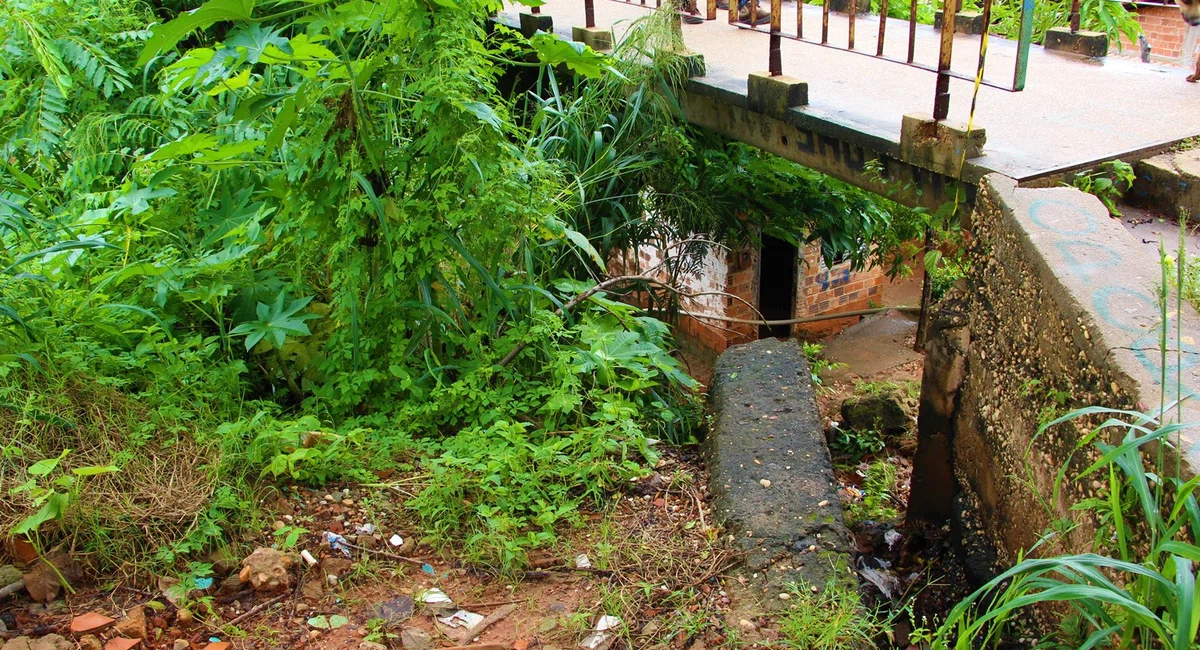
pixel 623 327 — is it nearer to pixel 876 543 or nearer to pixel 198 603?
pixel 876 543

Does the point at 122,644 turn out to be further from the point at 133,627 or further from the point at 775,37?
the point at 775,37

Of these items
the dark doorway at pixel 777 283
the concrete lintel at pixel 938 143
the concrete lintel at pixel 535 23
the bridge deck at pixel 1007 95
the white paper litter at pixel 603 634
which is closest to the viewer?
the white paper litter at pixel 603 634

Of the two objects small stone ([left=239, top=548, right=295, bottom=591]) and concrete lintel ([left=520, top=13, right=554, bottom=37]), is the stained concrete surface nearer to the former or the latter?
concrete lintel ([left=520, top=13, right=554, bottom=37])

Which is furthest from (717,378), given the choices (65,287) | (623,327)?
(65,287)

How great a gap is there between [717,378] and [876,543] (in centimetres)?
99

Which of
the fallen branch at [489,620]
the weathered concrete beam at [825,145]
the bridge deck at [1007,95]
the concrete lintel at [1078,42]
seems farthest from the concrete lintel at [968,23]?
the fallen branch at [489,620]

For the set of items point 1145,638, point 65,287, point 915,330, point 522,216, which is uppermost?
point 522,216

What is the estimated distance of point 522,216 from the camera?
3.35 metres

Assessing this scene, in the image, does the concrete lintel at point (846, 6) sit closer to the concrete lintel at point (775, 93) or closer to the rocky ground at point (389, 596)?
the concrete lintel at point (775, 93)

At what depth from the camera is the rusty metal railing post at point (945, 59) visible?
3522 millimetres

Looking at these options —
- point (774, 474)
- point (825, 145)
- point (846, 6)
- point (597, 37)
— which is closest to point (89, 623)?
point (774, 474)

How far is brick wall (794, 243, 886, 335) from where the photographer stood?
7585 millimetres

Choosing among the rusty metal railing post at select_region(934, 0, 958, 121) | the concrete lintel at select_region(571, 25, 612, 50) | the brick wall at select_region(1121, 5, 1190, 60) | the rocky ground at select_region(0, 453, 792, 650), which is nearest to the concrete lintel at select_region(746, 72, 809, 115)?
the rusty metal railing post at select_region(934, 0, 958, 121)

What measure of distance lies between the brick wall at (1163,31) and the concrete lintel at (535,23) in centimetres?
646
